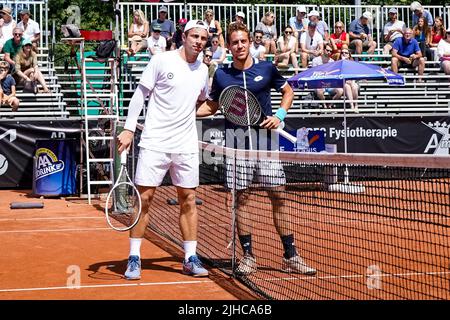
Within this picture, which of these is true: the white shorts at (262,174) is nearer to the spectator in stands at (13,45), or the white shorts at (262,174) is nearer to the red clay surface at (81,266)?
the red clay surface at (81,266)

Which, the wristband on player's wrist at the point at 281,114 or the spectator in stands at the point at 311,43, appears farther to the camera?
the spectator in stands at the point at 311,43

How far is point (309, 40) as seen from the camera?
68.8ft

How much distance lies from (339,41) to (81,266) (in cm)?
1433

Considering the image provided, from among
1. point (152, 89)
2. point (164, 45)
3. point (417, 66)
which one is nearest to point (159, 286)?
point (152, 89)

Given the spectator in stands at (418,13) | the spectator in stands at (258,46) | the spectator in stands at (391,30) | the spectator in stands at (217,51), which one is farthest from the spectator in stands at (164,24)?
the spectator in stands at (418,13)

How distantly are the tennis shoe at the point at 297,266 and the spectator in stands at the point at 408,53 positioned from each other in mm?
14431

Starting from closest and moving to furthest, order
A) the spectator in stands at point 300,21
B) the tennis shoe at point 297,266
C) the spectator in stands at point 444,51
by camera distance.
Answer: the tennis shoe at point 297,266, the spectator in stands at point 300,21, the spectator in stands at point 444,51

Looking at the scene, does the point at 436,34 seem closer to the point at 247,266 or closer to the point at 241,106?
the point at 241,106

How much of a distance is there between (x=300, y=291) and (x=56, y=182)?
9.07 metres

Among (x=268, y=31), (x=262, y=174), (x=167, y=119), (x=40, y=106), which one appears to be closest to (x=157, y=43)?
(x=268, y=31)

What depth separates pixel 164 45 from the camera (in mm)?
19656

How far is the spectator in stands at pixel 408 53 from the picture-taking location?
69.1 ft
